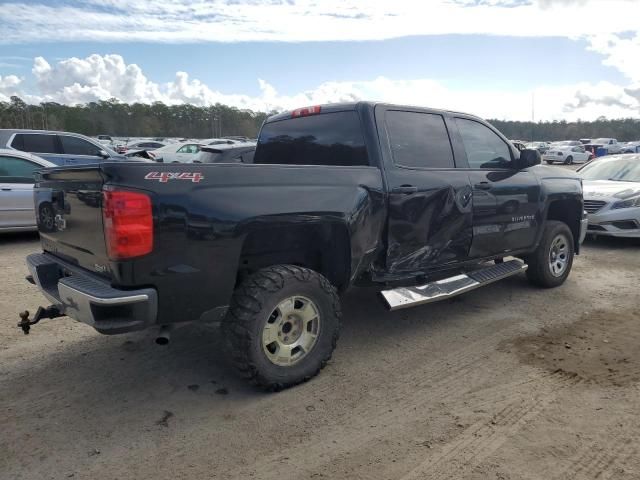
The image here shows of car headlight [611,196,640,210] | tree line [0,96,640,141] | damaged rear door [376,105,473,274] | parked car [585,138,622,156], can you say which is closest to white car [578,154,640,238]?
car headlight [611,196,640,210]

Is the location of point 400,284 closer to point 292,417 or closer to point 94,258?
point 292,417

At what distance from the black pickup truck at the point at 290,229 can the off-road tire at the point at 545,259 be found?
614 mm

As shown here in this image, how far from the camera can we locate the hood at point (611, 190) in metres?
8.80

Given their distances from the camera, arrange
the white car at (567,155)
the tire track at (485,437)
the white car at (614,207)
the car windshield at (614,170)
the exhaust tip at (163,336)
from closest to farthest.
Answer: the tire track at (485,437) < the exhaust tip at (163,336) < the white car at (614,207) < the car windshield at (614,170) < the white car at (567,155)

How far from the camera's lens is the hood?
8.80 metres

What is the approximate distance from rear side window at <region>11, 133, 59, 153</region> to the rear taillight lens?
9.78m

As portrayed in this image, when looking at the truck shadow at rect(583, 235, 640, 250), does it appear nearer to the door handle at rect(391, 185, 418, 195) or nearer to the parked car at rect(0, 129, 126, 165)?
the door handle at rect(391, 185, 418, 195)

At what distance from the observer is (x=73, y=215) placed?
3.50 metres

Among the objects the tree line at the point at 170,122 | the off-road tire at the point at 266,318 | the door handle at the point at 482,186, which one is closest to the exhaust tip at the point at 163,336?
the off-road tire at the point at 266,318

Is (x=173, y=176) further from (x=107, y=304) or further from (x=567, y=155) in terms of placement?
(x=567, y=155)

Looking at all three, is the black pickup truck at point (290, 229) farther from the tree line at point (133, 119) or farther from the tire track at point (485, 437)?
the tree line at point (133, 119)

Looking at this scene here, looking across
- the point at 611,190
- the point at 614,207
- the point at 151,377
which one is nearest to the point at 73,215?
the point at 151,377

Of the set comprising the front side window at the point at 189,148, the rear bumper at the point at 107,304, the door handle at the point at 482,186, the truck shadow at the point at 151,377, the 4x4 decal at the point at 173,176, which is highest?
the front side window at the point at 189,148

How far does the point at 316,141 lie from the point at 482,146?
178 centimetres
